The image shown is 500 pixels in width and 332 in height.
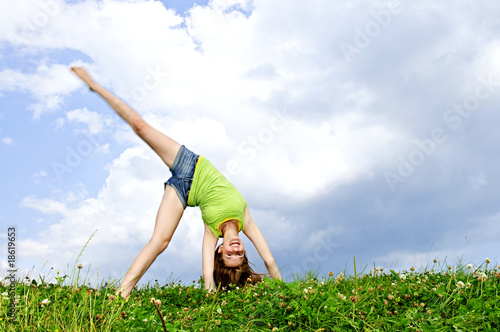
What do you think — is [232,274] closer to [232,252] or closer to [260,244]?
[232,252]

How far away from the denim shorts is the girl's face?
4.16 feet

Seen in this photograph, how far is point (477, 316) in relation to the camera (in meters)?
5.25

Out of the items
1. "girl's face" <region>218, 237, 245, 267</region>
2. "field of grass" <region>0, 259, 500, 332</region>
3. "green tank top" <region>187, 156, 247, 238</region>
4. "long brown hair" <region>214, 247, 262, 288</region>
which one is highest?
"green tank top" <region>187, 156, 247, 238</region>

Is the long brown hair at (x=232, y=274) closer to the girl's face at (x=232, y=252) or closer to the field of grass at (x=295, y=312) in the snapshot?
the girl's face at (x=232, y=252)

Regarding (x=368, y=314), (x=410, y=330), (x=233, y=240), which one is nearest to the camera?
(x=410, y=330)

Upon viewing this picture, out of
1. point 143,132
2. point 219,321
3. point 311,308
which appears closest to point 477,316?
point 311,308

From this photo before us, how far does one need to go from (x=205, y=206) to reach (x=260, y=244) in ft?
4.86

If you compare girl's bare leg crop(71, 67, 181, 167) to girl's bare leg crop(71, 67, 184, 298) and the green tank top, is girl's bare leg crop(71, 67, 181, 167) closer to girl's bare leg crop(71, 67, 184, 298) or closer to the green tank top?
girl's bare leg crop(71, 67, 184, 298)

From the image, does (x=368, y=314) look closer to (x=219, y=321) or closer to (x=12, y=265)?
(x=219, y=321)

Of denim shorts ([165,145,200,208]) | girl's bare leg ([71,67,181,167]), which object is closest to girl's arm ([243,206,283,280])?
denim shorts ([165,145,200,208])

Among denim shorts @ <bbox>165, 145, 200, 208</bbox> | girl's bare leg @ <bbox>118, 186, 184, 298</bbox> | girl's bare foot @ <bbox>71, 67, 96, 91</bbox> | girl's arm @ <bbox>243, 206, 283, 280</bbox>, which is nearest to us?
girl's bare leg @ <bbox>118, 186, 184, 298</bbox>

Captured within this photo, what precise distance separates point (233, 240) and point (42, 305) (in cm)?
445

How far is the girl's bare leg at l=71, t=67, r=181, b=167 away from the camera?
8.94m

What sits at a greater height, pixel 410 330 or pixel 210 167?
pixel 210 167
